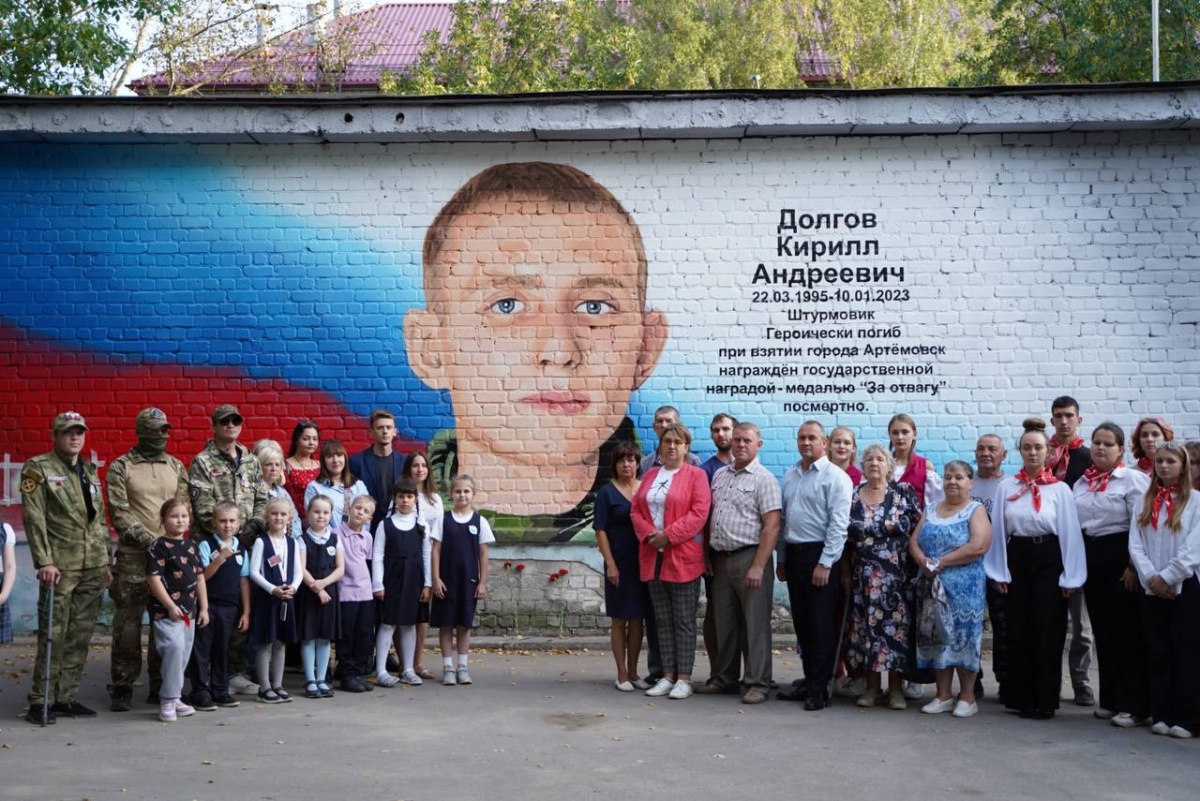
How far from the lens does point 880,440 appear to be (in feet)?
36.1

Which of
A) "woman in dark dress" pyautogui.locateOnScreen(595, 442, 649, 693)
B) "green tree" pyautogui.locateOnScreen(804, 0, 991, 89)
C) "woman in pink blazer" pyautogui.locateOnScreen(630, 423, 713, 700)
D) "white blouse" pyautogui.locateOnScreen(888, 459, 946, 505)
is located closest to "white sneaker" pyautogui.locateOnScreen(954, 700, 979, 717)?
"white blouse" pyautogui.locateOnScreen(888, 459, 946, 505)

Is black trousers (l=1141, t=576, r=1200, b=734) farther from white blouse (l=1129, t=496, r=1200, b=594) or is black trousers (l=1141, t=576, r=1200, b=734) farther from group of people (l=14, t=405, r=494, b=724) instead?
group of people (l=14, t=405, r=494, b=724)

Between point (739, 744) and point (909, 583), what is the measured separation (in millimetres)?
1834

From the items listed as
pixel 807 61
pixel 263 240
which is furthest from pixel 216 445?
pixel 807 61

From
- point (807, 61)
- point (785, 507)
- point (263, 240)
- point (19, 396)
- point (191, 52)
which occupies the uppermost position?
point (807, 61)

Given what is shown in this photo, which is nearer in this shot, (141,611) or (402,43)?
(141,611)

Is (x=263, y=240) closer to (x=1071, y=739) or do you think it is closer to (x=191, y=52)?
(x=1071, y=739)

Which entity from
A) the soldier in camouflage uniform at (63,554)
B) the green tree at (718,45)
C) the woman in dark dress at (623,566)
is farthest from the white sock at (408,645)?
the green tree at (718,45)

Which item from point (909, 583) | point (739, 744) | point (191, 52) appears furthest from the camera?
point (191, 52)

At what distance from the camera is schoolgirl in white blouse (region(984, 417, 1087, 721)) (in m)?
8.16

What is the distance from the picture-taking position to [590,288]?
11117mm

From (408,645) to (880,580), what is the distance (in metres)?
3.32

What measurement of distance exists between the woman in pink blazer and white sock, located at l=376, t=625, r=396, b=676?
1.87m

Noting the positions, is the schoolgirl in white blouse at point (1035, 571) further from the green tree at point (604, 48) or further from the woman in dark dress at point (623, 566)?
the green tree at point (604, 48)
